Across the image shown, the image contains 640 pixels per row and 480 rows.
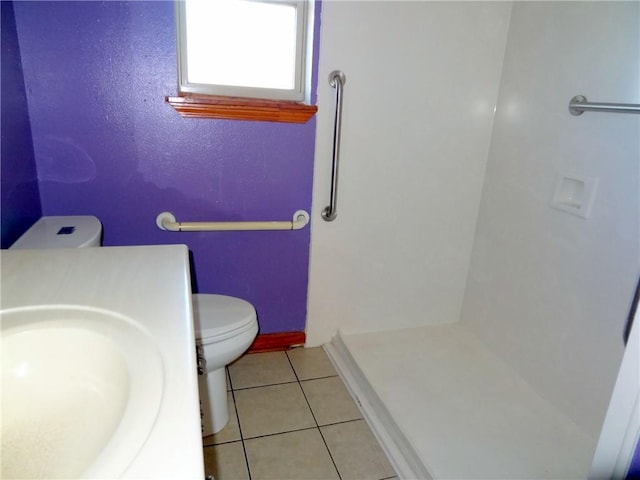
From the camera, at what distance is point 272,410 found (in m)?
1.68

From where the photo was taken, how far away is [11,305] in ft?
2.54

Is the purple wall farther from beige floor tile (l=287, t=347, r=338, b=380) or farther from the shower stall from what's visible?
beige floor tile (l=287, t=347, r=338, b=380)

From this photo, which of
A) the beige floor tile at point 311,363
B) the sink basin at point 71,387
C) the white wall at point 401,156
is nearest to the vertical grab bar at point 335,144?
the white wall at point 401,156

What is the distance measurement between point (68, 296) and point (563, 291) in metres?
1.66

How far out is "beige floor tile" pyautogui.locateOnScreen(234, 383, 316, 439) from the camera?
1594 mm

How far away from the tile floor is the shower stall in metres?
0.10

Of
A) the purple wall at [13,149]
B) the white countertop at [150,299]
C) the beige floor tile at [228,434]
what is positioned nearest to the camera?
the white countertop at [150,299]

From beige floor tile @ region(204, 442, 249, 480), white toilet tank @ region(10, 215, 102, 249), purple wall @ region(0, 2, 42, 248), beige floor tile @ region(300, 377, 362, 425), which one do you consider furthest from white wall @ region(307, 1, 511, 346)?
purple wall @ region(0, 2, 42, 248)

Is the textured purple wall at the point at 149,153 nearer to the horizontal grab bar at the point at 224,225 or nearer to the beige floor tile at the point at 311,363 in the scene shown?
the horizontal grab bar at the point at 224,225

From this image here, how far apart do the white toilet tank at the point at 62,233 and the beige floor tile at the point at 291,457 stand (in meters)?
0.90

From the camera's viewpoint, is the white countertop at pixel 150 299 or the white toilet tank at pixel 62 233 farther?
the white toilet tank at pixel 62 233

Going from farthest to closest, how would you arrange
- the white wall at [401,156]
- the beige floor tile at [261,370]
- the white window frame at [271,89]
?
the beige floor tile at [261,370] < the white wall at [401,156] < the white window frame at [271,89]

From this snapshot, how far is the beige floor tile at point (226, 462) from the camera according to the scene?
138cm

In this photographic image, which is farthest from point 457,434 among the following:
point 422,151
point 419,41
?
point 419,41
